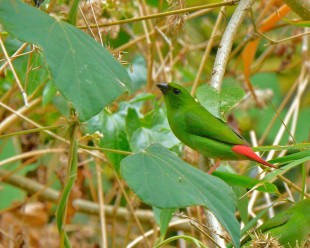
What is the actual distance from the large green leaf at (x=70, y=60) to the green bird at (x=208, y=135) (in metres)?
0.37

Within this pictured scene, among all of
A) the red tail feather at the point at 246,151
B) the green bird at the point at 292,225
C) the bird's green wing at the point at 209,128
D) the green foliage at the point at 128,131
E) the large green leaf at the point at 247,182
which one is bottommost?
the green bird at the point at 292,225

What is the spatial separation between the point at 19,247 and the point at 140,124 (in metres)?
0.48

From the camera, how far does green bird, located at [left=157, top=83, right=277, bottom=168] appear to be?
1.41m

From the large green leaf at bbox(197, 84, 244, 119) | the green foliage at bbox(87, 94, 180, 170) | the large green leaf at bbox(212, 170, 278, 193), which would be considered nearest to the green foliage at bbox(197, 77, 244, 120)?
the large green leaf at bbox(197, 84, 244, 119)

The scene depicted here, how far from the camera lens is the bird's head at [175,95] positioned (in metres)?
1.53

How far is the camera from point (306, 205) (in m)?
1.54

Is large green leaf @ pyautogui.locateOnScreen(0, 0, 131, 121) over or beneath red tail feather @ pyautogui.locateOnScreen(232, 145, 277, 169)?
over

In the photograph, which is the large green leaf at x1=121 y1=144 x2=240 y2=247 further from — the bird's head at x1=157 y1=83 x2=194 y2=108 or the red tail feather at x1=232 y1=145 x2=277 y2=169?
the bird's head at x1=157 y1=83 x2=194 y2=108

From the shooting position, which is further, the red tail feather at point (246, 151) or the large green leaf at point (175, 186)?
the red tail feather at point (246, 151)

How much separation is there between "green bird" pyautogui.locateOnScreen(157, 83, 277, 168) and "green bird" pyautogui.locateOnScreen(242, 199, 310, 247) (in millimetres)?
191

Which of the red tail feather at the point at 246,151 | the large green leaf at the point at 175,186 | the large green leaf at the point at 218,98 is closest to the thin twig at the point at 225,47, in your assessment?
the large green leaf at the point at 218,98

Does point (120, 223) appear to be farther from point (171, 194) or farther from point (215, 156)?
point (171, 194)

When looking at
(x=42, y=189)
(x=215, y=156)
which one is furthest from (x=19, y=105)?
(x=215, y=156)

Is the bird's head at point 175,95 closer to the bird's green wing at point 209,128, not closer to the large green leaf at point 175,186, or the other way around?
the bird's green wing at point 209,128
